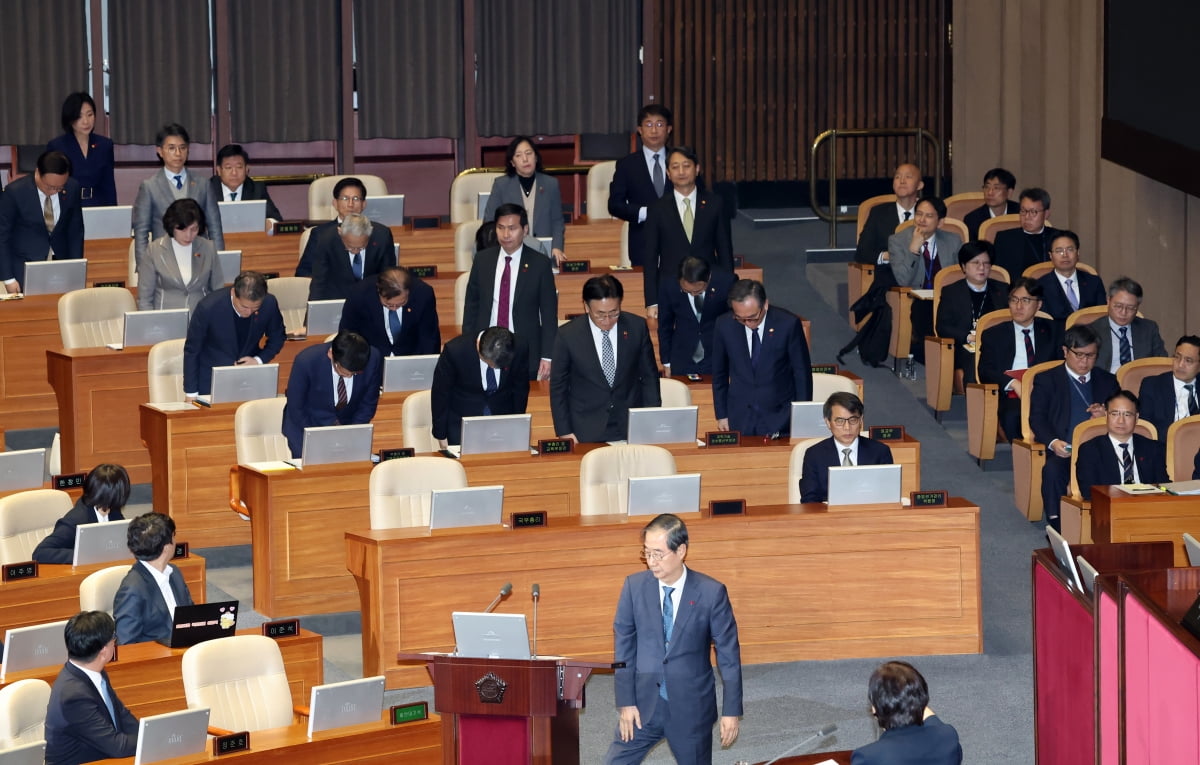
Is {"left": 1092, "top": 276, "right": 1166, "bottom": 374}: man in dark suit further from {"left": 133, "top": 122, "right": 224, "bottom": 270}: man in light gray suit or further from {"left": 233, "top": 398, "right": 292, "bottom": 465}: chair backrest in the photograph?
{"left": 133, "top": 122, "right": 224, "bottom": 270}: man in light gray suit

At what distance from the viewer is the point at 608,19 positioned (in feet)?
48.7

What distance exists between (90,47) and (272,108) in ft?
4.58

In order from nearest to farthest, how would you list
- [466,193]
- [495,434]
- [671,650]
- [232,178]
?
1. [671,650]
2. [495,434]
3. [232,178]
4. [466,193]

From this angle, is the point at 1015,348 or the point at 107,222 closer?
the point at 1015,348

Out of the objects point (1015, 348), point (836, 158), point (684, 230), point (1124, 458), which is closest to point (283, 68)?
point (836, 158)

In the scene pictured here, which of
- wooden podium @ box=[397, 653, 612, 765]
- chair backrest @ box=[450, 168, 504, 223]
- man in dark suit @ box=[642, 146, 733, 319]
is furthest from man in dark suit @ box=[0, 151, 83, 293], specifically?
wooden podium @ box=[397, 653, 612, 765]

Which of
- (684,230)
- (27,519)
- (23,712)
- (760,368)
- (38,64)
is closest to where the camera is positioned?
(23,712)

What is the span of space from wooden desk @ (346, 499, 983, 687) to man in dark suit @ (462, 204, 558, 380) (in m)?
1.97

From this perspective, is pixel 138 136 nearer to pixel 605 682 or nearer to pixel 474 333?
pixel 474 333

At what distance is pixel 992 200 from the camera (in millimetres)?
12477

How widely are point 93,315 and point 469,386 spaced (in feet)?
8.43

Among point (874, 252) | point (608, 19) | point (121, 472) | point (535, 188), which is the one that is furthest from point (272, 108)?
point (121, 472)

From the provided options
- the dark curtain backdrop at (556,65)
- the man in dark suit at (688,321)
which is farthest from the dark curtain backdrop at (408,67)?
the man in dark suit at (688,321)

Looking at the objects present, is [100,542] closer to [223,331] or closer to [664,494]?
[223,331]
